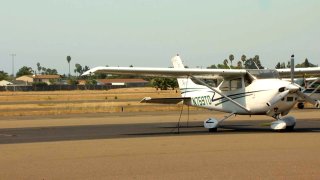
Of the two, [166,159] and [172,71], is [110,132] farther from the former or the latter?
[166,159]

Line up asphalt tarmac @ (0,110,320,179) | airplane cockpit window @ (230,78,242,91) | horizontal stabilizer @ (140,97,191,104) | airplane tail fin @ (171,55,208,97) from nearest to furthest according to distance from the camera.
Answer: asphalt tarmac @ (0,110,320,179) < airplane cockpit window @ (230,78,242,91) < horizontal stabilizer @ (140,97,191,104) < airplane tail fin @ (171,55,208,97)

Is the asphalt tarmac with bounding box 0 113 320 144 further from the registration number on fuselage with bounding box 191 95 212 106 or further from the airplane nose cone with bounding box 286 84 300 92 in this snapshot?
the airplane nose cone with bounding box 286 84 300 92

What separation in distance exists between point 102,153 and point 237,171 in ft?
13.2

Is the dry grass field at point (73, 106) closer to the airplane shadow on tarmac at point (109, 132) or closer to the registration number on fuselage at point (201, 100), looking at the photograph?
the registration number on fuselage at point (201, 100)

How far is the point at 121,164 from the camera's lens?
32.3 feet

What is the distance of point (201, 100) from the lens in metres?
21.7

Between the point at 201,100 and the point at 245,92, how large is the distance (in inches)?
119

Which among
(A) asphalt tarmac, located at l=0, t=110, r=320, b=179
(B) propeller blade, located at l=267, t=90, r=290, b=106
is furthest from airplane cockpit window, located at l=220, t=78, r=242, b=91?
(A) asphalt tarmac, located at l=0, t=110, r=320, b=179

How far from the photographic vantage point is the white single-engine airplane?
17.8m

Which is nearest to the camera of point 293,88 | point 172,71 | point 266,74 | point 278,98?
point 293,88

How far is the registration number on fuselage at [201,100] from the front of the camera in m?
21.3

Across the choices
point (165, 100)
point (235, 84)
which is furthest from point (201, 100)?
point (235, 84)

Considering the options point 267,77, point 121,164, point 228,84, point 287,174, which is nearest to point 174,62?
point 228,84

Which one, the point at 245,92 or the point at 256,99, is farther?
the point at 245,92
